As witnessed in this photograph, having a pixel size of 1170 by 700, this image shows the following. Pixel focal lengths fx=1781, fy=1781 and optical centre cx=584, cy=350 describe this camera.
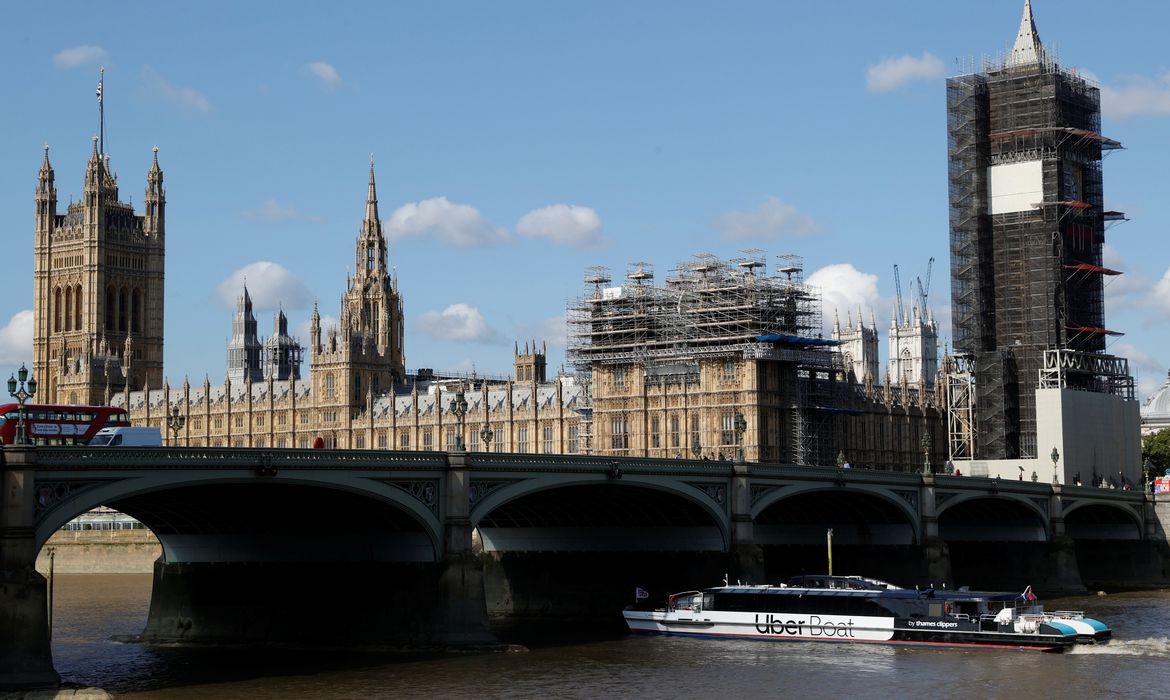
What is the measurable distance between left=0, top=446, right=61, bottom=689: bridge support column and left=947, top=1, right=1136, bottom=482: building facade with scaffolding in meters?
94.1

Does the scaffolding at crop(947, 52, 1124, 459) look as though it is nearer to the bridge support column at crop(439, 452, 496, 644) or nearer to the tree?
the tree

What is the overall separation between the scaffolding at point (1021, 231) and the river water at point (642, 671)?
60977mm

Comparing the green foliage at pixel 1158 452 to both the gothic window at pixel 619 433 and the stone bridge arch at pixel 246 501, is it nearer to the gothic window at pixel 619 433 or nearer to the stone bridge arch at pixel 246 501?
the gothic window at pixel 619 433

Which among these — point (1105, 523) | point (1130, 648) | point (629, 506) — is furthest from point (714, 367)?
point (1130, 648)

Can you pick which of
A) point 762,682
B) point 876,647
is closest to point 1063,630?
point 876,647

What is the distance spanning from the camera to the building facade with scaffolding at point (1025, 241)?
13250 cm

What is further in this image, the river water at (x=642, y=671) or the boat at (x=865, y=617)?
the boat at (x=865, y=617)

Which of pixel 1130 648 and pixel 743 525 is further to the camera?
pixel 743 525

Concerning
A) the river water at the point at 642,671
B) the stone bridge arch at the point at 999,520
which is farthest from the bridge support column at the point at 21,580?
the stone bridge arch at the point at 999,520

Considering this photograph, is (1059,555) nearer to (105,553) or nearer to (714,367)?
(714,367)

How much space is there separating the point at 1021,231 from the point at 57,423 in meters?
82.5

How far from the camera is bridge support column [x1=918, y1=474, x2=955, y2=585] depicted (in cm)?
9031

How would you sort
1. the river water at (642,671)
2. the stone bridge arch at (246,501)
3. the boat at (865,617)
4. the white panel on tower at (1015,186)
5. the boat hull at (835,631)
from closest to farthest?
the stone bridge arch at (246,501) < the river water at (642,671) < the boat hull at (835,631) < the boat at (865,617) < the white panel on tower at (1015,186)

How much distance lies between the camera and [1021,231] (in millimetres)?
133250
